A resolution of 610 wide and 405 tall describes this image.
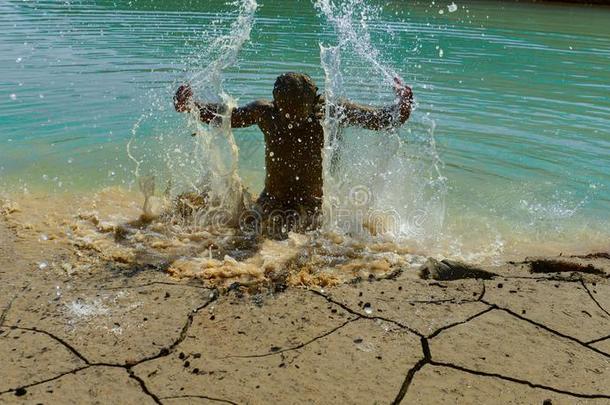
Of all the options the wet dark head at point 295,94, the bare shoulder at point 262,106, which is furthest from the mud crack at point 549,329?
the bare shoulder at point 262,106

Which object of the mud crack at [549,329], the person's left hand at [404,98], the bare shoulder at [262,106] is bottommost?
the mud crack at [549,329]

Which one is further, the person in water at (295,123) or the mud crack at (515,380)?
the person in water at (295,123)

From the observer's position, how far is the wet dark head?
4371mm

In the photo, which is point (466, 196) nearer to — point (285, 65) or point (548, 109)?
point (548, 109)

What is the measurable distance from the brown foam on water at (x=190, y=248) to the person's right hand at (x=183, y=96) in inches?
36.5

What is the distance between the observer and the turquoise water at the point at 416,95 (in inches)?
229

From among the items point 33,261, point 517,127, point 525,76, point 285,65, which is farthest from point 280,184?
point 525,76

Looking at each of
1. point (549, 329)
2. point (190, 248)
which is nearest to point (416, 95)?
point (190, 248)

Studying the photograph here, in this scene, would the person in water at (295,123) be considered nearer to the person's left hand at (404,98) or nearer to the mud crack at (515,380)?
the person's left hand at (404,98)

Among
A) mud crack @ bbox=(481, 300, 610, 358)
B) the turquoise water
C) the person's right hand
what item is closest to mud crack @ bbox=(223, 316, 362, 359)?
mud crack @ bbox=(481, 300, 610, 358)

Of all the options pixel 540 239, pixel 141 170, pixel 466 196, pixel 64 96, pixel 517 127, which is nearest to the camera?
pixel 540 239

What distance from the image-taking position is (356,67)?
1058cm

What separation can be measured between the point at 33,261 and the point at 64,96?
17.0 feet

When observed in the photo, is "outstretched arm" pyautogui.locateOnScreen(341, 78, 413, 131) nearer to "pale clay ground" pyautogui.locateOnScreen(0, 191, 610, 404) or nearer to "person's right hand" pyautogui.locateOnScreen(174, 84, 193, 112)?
"person's right hand" pyautogui.locateOnScreen(174, 84, 193, 112)
